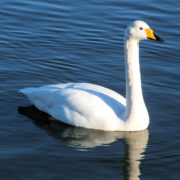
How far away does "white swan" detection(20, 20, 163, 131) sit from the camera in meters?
9.82

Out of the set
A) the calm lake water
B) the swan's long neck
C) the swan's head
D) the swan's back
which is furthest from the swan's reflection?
the swan's head

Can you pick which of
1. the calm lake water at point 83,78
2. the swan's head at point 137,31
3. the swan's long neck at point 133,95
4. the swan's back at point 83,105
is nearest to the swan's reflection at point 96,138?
the calm lake water at point 83,78

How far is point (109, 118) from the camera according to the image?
10.0 metres

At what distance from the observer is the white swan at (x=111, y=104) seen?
9820mm

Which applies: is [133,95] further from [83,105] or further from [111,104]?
[83,105]

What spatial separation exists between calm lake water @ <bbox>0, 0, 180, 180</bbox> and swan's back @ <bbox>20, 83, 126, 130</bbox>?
0.73 feet

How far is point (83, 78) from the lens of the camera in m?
12.8

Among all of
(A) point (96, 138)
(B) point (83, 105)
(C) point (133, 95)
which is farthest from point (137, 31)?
(A) point (96, 138)

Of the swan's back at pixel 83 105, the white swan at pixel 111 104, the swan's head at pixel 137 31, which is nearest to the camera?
the swan's head at pixel 137 31

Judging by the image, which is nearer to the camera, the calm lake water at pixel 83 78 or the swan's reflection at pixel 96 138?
the calm lake water at pixel 83 78

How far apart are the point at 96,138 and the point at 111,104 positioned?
766 millimetres

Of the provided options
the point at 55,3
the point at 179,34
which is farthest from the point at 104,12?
the point at 179,34

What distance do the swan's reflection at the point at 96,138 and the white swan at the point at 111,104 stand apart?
0.12 m

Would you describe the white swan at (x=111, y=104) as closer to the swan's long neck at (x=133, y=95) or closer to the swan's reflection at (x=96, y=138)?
the swan's long neck at (x=133, y=95)
